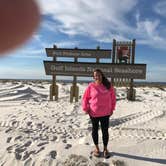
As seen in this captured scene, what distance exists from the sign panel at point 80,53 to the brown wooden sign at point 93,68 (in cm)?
50

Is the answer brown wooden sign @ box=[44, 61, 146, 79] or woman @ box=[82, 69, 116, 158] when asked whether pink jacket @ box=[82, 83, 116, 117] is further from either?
brown wooden sign @ box=[44, 61, 146, 79]

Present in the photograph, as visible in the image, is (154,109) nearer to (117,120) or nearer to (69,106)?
(117,120)

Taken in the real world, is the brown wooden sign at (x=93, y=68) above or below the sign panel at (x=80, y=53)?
below

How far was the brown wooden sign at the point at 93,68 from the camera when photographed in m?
13.5

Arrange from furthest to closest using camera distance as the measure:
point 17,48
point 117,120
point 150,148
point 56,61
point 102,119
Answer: point 56,61 < point 117,120 < point 150,148 < point 102,119 < point 17,48

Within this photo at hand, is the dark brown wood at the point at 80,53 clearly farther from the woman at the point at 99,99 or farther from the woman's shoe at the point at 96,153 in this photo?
the woman's shoe at the point at 96,153

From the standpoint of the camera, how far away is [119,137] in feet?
24.1

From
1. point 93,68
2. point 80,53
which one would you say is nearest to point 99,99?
point 93,68

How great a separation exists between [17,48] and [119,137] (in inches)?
275

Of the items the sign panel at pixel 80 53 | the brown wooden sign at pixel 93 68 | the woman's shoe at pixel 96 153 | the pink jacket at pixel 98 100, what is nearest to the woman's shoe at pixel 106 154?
the woman's shoe at pixel 96 153

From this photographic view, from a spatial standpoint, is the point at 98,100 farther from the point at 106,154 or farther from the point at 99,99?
the point at 106,154

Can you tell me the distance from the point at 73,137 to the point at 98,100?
2146mm

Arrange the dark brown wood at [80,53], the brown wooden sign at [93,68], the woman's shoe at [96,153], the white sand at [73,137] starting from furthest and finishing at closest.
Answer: the dark brown wood at [80,53] → the brown wooden sign at [93,68] → the woman's shoe at [96,153] → the white sand at [73,137]

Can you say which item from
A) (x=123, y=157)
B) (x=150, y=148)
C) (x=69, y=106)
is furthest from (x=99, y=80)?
→ (x=69, y=106)
